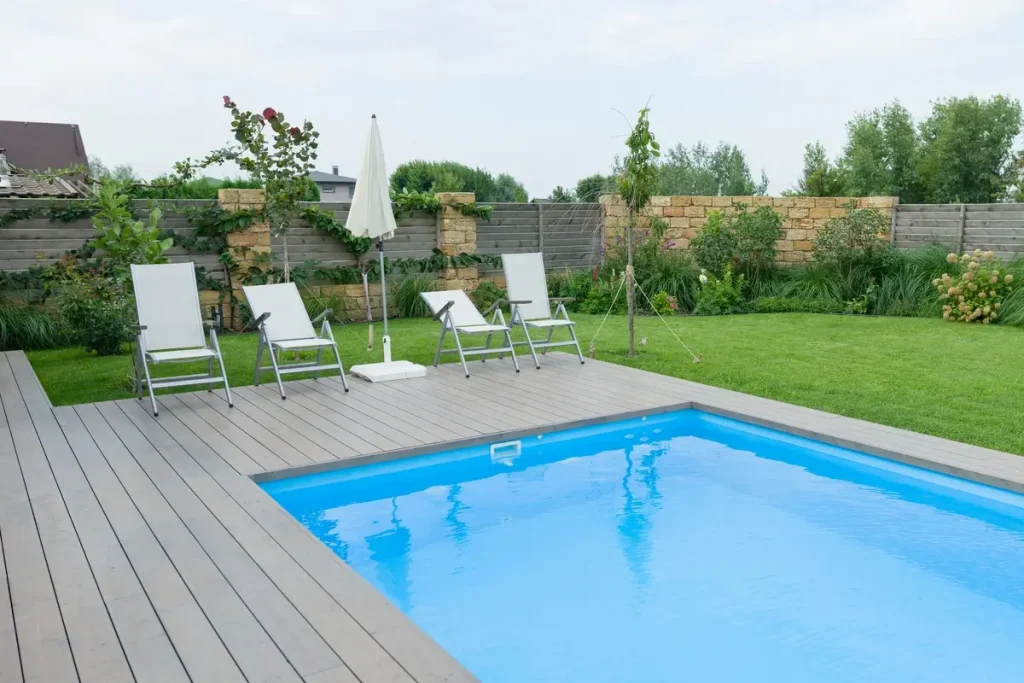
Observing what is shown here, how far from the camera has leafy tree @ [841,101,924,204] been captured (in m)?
35.2

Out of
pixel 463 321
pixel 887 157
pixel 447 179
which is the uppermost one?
pixel 887 157

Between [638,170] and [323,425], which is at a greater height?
[638,170]

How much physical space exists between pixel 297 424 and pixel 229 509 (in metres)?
1.78

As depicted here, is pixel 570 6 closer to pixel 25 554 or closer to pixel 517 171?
pixel 517 171

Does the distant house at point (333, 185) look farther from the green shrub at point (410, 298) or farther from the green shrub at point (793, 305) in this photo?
the green shrub at point (793, 305)

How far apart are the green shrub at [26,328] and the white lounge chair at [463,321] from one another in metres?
4.98

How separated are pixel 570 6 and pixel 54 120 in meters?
20.6

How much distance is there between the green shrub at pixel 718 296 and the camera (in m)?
12.2

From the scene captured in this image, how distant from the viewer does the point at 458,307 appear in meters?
8.30

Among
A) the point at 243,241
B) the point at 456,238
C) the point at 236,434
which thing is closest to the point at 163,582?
the point at 236,434

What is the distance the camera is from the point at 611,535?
4.17 metres

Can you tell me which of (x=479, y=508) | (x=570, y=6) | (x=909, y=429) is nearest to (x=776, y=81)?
(x=570, y=6)

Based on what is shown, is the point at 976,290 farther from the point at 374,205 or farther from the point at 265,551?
the point at 265,551

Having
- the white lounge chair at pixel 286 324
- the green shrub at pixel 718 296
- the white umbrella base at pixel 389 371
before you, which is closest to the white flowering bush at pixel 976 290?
the green shrub at pixel 718 296
